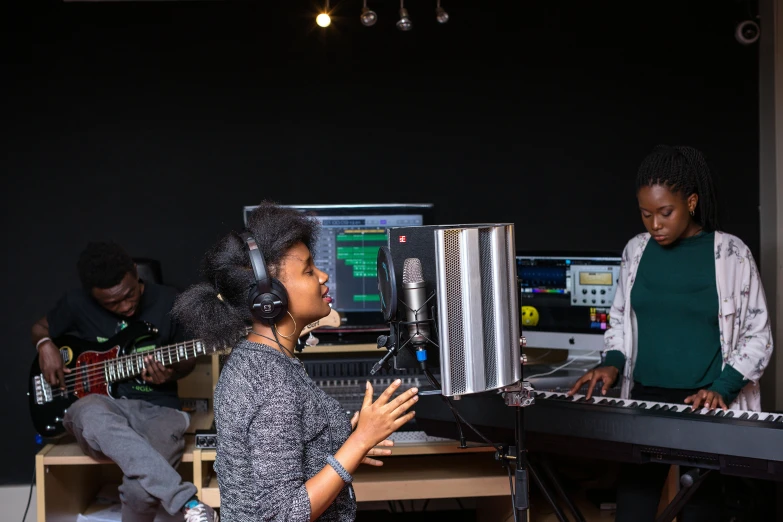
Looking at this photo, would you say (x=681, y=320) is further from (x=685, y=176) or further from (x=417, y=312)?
(x=417, y=312)

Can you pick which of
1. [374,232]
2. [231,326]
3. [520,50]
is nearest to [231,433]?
[231,326]

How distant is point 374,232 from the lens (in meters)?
3.62

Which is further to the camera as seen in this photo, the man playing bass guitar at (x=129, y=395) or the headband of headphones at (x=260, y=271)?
the man playing bass guitar at (x=129, y=395)

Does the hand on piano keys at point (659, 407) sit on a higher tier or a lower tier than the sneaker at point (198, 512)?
higher

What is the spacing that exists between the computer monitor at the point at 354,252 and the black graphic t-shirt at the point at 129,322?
68 cm

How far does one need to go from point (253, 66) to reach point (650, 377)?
2430mm

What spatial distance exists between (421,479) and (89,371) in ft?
4.61

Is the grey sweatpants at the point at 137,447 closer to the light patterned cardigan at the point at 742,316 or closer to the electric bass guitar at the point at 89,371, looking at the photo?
the electric bass guitar at the point at 89,371

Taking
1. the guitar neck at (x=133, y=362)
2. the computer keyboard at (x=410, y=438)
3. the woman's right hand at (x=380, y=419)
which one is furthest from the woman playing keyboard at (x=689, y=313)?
the guitar neck at (x=133, y=362)

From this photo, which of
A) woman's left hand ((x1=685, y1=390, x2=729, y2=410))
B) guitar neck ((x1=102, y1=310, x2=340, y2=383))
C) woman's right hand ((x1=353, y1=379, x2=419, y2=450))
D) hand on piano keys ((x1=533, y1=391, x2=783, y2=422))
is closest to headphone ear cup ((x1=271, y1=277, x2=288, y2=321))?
woman's right hand ((x1=353, y1=379, x2=419, y2=450))

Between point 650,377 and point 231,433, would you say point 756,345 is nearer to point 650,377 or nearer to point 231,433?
point 650,377

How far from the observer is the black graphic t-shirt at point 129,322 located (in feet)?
11.1

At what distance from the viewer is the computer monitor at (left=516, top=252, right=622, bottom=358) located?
334 cm

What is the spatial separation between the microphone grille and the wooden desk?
1479mm
